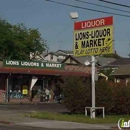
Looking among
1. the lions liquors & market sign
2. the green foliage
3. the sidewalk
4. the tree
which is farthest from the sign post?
the tree

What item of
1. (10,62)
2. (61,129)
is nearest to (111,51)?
(61,129)

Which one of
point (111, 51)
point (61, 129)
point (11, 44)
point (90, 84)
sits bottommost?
point (61, 129)

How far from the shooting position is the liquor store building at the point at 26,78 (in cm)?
4419

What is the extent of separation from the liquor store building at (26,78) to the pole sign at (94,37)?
52.9 feet

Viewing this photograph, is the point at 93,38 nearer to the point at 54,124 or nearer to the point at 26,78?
the point at 54,124

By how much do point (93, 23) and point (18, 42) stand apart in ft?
153

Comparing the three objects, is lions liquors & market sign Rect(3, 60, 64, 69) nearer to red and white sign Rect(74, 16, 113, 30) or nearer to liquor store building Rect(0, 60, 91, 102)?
liquor store building Rect(0, 60, 91, 102)

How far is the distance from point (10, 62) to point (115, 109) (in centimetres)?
2034

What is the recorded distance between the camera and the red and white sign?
25.6 m

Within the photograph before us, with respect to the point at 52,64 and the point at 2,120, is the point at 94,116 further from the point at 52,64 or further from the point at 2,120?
the point at 52,64

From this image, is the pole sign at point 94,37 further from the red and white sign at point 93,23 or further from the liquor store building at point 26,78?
the liquor store building at point 26,78

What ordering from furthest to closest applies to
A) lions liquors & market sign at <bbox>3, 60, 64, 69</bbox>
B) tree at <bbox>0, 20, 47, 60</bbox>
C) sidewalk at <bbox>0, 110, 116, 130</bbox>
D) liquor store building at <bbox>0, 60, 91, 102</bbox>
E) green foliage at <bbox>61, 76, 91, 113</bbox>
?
1. tree at <bbox>0, 20, 47, 60</bbox>
2. lions liquors & market sign at <bbox>3, 60, 64, 69</bbox>
3. liquor store building at <bbox>0, 60, 91, 102</bbox>
4. green foliage at <bbox>61, 76, 91, 113</bbox>
5. sidewalk at <bbox>0, 110, 116, 130</bbox>

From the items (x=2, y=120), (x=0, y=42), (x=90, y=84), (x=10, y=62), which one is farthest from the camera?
(x=0, y=42)

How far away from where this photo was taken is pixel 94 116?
2509cm
